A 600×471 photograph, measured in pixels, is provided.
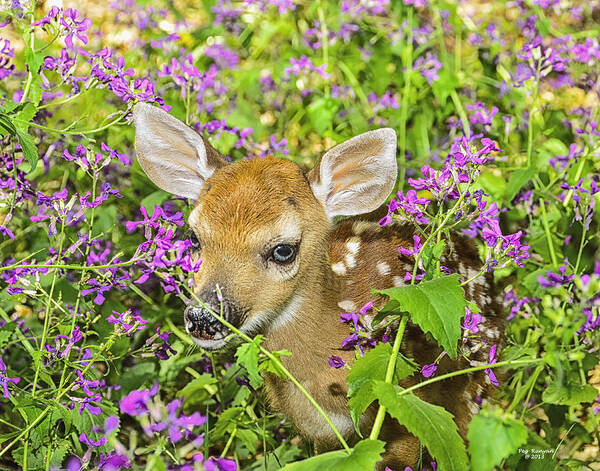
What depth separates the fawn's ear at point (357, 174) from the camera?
2.95m

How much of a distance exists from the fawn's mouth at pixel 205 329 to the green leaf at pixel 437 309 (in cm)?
56

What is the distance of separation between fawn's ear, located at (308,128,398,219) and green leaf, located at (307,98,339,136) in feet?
3.44

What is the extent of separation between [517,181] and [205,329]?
1.41m

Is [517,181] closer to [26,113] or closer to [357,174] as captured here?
[357,174]

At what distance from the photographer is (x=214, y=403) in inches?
129

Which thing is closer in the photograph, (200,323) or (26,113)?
(200,323)

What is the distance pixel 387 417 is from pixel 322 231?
660mm

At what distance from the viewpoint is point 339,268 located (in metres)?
3.09

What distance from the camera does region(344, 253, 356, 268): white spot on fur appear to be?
310cm

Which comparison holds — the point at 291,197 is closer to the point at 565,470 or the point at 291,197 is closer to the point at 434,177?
the point at 434,177

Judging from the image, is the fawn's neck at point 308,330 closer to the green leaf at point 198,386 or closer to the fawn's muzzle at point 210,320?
the green leaf at point 198,386

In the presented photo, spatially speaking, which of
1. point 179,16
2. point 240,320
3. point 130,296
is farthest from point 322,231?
point 179,16

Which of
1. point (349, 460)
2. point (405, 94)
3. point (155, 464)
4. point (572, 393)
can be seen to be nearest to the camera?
point (155, 464)

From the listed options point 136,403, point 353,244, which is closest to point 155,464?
point 136,403
